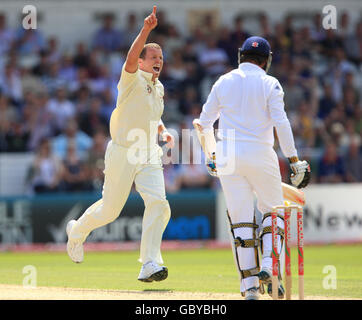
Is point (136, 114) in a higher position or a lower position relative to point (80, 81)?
lower

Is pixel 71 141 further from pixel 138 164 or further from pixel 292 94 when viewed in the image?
pixel 138 164

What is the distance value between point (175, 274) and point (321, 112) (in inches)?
370

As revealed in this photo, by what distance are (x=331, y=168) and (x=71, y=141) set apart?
209 inches

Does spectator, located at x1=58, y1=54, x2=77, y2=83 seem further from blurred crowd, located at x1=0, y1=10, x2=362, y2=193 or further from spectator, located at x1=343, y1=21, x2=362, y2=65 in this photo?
spectator, located at x1=343, y1=21, x2=362, y2=65

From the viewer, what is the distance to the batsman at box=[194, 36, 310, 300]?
25.4ft

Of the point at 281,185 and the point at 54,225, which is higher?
the point at 281,185

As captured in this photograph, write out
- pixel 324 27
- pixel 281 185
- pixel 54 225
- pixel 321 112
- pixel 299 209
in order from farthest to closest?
pixel 324 27
pixel 321 112
pixel 54 225
pixel 281 185
pixel 299 209

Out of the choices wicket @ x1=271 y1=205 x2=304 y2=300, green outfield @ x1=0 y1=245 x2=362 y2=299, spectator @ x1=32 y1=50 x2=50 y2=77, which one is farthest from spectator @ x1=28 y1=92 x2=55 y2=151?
wicket @ x1=271 y1=205 x2=304 y2=300

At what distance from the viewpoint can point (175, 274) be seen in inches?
439

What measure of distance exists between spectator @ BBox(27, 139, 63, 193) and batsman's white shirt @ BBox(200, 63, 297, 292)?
949cm

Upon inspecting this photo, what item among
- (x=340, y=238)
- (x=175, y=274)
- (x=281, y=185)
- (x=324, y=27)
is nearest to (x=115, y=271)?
(x=175, y=274)

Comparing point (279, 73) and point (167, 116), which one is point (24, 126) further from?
point (279, 73)

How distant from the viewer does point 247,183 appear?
312 inches

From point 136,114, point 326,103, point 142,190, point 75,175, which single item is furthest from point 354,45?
point 142,190
